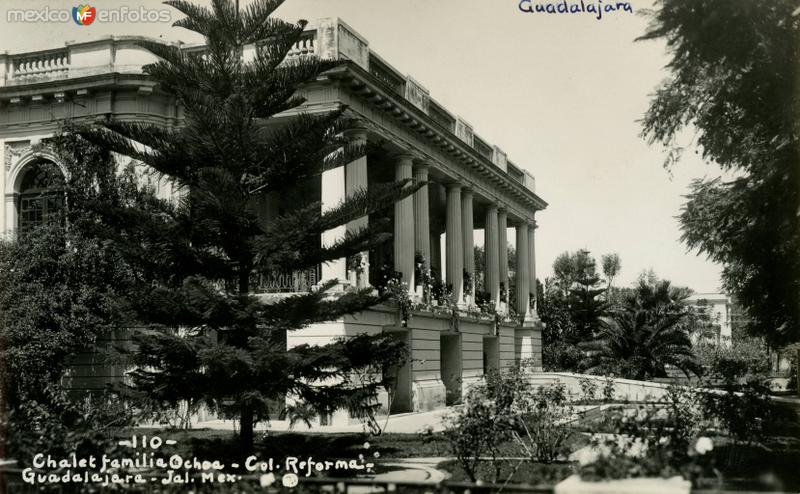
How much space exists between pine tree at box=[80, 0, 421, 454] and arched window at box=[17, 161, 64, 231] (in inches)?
334

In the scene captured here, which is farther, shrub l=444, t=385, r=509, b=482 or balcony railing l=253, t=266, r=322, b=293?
balcony railing l=253, t=266, r=322, b=293

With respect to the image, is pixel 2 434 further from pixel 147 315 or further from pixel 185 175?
→ pixel 185 175

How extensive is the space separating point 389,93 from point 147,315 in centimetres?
1194

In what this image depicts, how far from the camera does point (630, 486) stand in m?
5.17

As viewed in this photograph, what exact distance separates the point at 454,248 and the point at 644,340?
11249mm

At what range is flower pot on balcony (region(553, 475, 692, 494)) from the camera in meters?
4.93

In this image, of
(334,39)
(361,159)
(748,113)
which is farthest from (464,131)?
(748,113)

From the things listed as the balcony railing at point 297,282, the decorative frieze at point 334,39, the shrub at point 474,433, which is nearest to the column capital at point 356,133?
the decorative frieze at point 334,39

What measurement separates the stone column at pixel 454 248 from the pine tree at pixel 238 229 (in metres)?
15.9

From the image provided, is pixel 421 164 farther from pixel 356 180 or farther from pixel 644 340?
pixel 644 340

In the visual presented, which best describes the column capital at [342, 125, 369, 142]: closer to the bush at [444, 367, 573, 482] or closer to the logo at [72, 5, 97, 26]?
the bush at [444, 367, 573, 482]

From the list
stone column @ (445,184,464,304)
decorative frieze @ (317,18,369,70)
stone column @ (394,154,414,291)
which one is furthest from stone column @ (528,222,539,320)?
decorative frieze @ (317,18,369,70)

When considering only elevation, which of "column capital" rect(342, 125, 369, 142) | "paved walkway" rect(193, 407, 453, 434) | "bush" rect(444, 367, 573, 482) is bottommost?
"paved walkway" rect(193, 407, 453, 434)

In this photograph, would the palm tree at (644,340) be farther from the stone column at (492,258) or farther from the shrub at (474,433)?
the shrub at (474,433)
